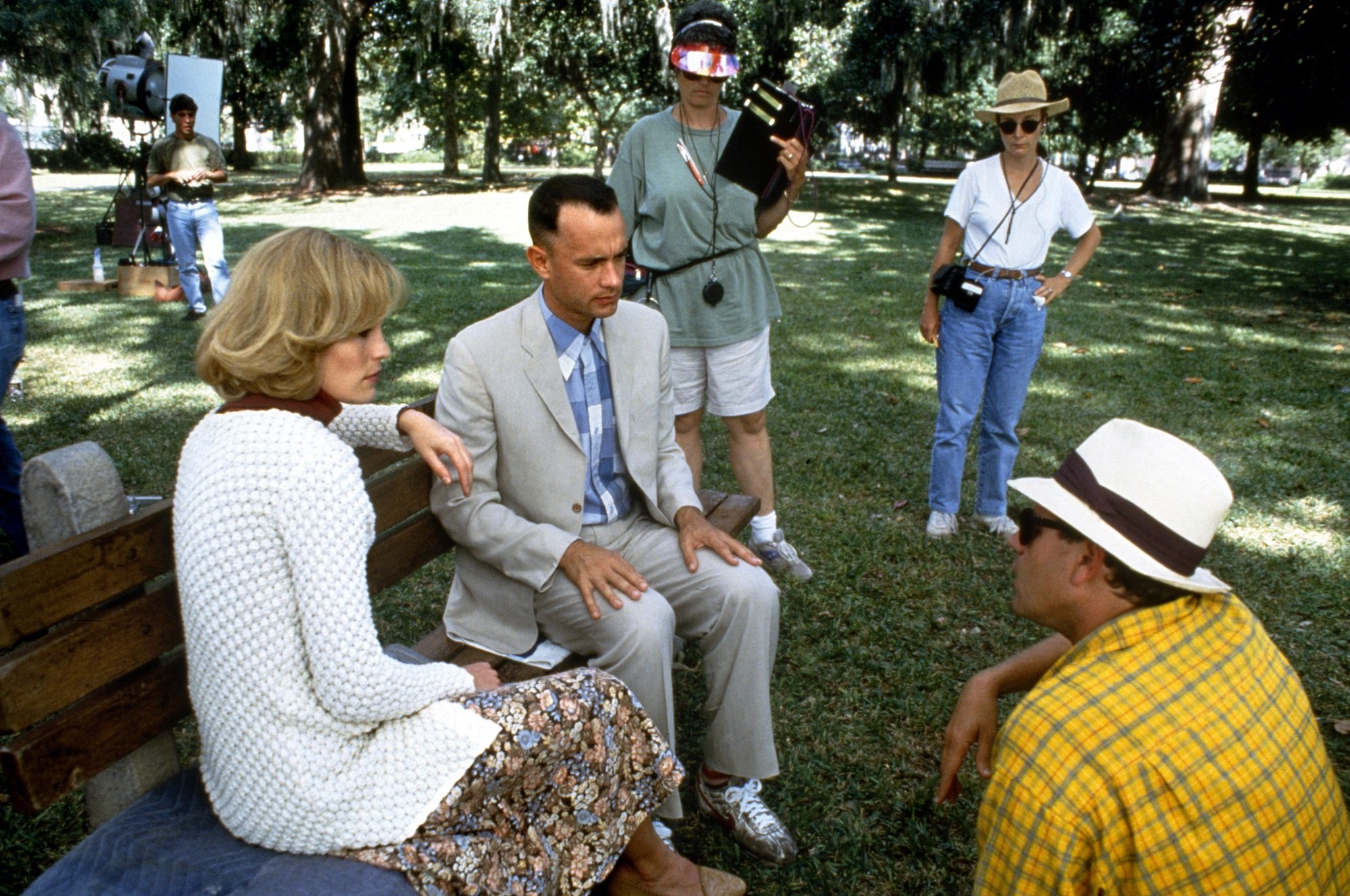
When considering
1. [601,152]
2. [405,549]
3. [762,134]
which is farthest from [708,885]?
[601,152]

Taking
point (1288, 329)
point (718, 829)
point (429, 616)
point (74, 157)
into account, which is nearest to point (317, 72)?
point (74, 157)

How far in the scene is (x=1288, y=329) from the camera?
9711 millimetres

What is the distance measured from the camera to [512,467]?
289 cm

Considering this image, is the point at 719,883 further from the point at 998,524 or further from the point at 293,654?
the point at 998,524

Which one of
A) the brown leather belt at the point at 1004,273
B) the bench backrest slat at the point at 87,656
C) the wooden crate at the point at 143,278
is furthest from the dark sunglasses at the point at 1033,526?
the wooden crate at the point at 143,278

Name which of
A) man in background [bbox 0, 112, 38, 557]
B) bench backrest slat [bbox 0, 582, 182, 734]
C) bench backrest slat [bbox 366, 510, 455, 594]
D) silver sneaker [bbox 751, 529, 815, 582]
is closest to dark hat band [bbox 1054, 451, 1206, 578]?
bench backrest slat [bbox 366, 510, 455, 594]

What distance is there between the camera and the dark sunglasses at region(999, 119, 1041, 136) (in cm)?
440

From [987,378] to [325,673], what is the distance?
3.75 m

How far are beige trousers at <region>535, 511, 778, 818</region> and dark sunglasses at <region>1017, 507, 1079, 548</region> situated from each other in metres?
0.92

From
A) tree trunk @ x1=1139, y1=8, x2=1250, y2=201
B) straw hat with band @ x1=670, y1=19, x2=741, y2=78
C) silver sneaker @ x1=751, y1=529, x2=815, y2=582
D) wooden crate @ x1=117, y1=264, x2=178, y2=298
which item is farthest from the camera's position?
tree trunk @ x1=1139, y1=8, x2=1250, y2=201

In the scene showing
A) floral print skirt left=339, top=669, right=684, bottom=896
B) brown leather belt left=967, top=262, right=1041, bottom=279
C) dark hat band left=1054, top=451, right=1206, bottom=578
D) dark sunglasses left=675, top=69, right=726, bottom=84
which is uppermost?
dark sunglasses left=675, top=69, right=726, bottom=84

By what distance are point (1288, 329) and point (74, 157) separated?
4288 cm

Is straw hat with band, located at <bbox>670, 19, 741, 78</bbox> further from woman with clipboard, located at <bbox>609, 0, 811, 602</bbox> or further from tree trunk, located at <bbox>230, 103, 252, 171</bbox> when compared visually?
tree trunk, located at <bbox>230, 103, 252, 171</bbox>

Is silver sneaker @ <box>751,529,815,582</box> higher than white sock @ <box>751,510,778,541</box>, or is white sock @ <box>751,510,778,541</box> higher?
white sock @ <box>751,510,778,541</box>
